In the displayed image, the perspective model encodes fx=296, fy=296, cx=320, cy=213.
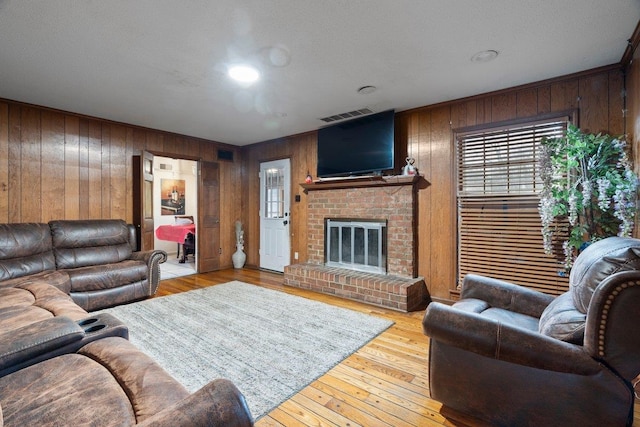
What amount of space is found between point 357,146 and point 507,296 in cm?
264

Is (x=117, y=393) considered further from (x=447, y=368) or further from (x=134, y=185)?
(x=134, y=185)

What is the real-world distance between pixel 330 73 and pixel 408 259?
2.35 meters

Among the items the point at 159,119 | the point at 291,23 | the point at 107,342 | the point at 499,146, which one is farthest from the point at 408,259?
the point at 159,119

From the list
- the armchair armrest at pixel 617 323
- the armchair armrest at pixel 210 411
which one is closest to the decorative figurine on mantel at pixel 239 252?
the armchair armrest at pixel 210 411

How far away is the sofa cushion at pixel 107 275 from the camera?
3.27 metres

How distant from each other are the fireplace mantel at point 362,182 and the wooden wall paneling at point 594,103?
1.61 meters

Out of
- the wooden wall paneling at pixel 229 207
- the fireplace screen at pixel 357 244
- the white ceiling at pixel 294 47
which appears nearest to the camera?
the white ceiling at pixel 294 47

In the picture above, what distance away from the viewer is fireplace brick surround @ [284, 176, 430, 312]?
3.51 metres

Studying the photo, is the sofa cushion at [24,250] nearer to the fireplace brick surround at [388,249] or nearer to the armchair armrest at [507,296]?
the fireplace brick surround at [388,249]

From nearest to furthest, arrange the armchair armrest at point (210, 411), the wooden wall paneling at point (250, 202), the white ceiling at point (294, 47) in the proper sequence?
1. the armchair armrest at point (210, 411)
2. the white ceiling at point (294, 47)
3. the wooden wall paneling at point (250, 202)

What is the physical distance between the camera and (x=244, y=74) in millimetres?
2754

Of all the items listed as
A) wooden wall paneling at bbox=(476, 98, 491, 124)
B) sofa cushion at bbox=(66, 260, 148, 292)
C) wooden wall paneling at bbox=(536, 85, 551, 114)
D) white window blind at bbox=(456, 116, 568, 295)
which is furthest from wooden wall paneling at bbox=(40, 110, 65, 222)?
wooden wall paneling at bbox=(536, 85, 551, 114)

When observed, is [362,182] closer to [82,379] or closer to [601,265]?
[601,265]

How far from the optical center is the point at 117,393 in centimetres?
102
